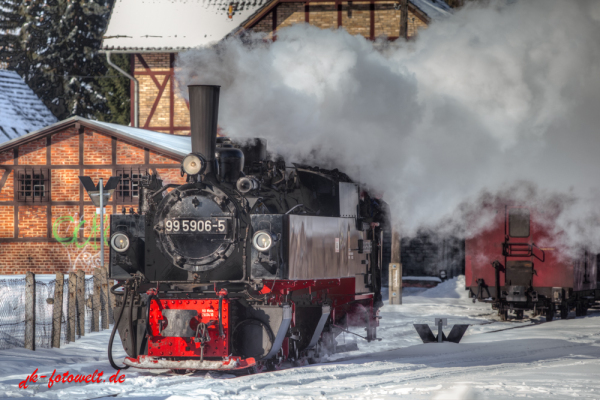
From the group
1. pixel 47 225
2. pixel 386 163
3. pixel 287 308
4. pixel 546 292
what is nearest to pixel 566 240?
pixel 546 292

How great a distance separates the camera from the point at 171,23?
2909cm

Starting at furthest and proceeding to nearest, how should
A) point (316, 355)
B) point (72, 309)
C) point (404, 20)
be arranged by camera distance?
point (404, 20)
point (72, 309)
point (316, 355)

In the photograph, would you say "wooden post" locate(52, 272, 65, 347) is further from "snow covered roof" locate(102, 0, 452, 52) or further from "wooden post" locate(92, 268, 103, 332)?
"snow covered roof" locate(102, 0, 452, 52)

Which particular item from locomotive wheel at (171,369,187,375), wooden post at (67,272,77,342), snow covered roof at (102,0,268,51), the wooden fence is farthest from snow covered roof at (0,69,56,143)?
locomotive wheel at (171,369,187,375)

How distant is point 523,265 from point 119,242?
28.7 feet

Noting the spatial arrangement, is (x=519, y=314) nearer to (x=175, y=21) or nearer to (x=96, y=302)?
(x=96, y=302)

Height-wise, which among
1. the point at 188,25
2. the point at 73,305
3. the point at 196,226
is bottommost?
the point at 73,305

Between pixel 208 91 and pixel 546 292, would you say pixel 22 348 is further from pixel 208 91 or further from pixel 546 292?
pixel 546 292

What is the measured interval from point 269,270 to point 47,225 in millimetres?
15634

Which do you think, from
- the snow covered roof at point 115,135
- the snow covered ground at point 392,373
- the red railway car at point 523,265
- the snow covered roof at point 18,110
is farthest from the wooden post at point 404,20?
the snow covered roof at point 18,110

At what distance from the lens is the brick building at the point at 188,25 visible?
27.5 m

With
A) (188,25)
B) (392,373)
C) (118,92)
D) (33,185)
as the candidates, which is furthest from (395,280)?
(118,92)

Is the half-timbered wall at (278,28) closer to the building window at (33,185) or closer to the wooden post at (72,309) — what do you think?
the building window at (33,185)

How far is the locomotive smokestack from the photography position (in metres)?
9.33
